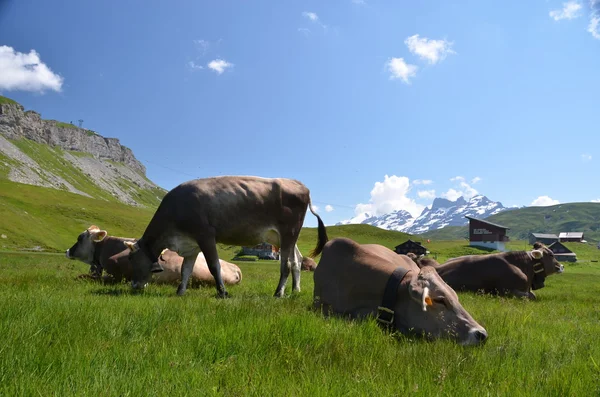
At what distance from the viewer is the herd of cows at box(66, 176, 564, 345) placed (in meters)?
5.61

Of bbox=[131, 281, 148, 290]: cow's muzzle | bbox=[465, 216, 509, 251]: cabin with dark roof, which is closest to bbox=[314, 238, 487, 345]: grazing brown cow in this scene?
bbox=[131, 281, 148, 290]: cow's muzzle

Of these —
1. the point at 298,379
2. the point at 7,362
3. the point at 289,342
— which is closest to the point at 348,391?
the point at 298,379

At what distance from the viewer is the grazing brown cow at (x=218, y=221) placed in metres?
11.0

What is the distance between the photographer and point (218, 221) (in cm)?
1114

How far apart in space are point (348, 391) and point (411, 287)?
2561mm

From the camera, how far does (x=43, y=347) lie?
3834 millimetres

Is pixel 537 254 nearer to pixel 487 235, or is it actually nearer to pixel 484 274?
pixel 484 274

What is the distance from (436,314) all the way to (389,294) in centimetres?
70

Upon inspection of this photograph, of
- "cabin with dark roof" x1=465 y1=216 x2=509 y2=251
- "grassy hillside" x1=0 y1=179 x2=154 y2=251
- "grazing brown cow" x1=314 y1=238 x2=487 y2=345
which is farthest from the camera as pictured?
"cabin with dark roof" x1=465 y1=216 x2=509 y2=251

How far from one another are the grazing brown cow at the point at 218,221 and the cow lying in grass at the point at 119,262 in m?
1.05

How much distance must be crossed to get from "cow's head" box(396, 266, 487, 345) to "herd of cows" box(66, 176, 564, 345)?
0.04ft

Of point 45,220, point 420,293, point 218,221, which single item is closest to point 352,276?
point 420,293

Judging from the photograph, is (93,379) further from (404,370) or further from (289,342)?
(404,370)

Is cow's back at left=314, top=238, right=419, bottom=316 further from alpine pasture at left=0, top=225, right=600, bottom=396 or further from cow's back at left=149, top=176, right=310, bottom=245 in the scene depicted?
cow's back at left=149, top=176, right=310, bottom=245
